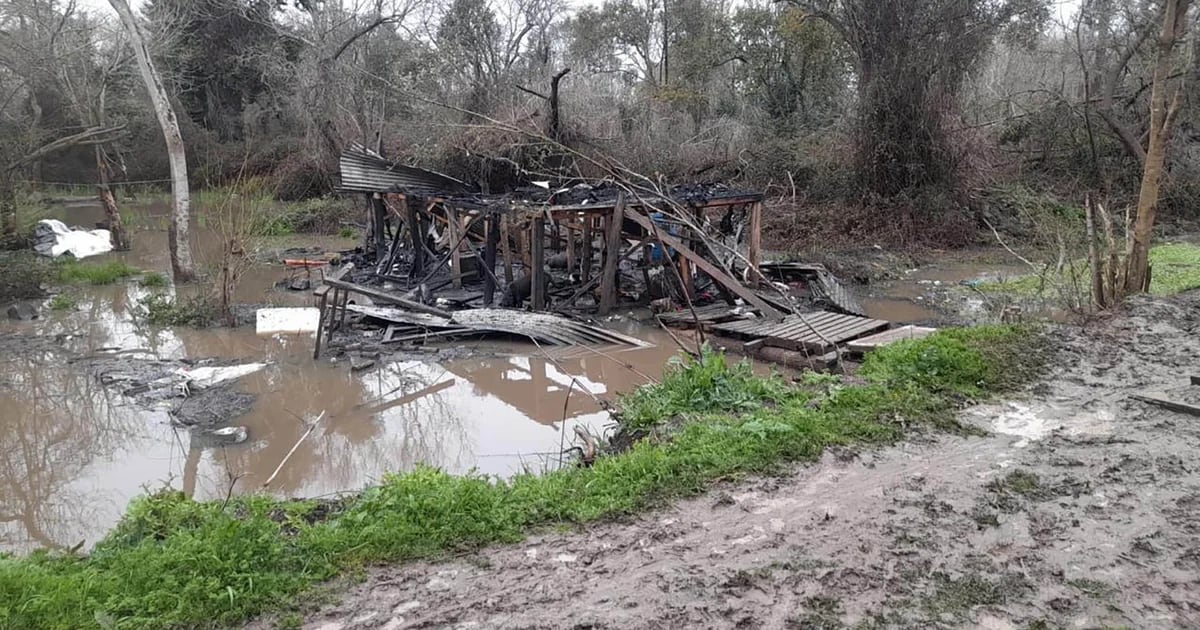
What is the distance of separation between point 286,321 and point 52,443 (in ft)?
13.0

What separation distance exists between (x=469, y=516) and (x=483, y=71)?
77.1 ft

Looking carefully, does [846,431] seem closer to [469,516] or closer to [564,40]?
[469,516]

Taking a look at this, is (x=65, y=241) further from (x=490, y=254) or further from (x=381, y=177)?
(x=490, y=254)

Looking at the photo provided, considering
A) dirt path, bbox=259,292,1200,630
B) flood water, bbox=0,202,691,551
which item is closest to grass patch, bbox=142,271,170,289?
flood water, bbox=0,202,691,551

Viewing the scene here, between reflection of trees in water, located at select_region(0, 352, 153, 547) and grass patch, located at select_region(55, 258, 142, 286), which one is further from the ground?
grass patch, located at select_region(55, 258, 142, 286)

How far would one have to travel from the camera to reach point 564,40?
3225 cm

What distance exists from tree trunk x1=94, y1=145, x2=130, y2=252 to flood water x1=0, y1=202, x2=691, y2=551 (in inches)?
329

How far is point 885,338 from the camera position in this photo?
883 cm

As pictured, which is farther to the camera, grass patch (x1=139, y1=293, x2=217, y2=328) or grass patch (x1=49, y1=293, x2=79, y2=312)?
grass patch (x1=49, y1=293, x2=79, y2=312)

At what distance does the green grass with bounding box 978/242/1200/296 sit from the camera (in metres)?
10.7

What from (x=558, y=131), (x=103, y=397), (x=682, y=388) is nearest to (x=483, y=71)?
(x=558, y=131)

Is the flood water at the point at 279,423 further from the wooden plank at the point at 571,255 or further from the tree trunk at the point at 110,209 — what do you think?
the tree trunk at the point at 110,209

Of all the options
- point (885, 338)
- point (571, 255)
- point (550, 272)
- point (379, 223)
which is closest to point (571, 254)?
point (571, 255)

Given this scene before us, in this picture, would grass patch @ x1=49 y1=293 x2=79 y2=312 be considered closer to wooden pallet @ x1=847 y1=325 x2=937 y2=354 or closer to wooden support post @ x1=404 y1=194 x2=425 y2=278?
wooden support post @ x1=404 y1=194 x2=425 y2=278
